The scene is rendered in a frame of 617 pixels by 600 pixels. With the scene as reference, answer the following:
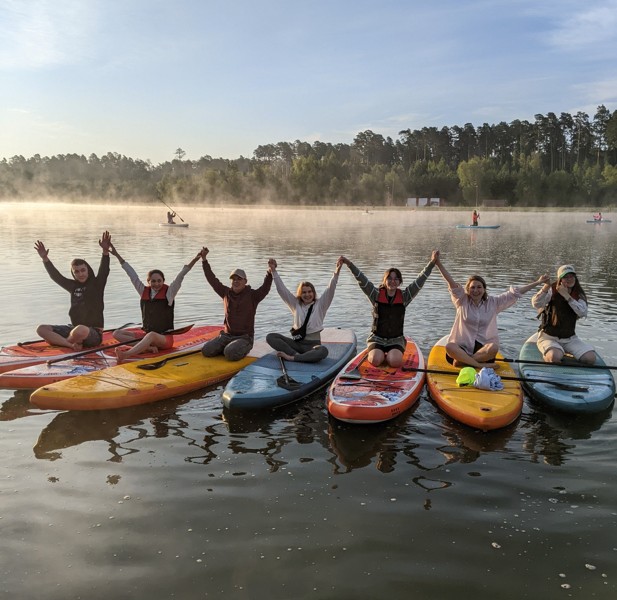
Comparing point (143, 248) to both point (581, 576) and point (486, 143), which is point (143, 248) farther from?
point (486, 143)

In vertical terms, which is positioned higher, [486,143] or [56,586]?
[486,143]

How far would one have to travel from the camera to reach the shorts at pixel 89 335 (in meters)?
10.1

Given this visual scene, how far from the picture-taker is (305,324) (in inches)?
378

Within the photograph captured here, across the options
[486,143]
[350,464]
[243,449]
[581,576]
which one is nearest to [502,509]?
[581,576]

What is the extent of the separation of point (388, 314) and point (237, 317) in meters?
2.56

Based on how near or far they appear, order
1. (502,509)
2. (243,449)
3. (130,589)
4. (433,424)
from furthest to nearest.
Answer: (433,424), (243,449), (502,509), (130,589)

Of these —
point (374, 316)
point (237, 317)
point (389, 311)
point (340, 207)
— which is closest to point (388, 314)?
point (389, 311)

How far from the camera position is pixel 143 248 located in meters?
32.8

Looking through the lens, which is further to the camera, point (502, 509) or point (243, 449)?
point (243, 449)

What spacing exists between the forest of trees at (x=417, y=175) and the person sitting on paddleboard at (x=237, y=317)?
94.0 metres

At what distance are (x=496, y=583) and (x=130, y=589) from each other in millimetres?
2891

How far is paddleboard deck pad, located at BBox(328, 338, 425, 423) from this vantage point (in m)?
7.30

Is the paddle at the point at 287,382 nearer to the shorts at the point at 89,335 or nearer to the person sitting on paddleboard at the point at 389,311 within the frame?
the person sitting on paddleboard at the point at 389,311

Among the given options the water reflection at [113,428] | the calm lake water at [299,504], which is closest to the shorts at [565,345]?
the calm lake water at [299,504]
